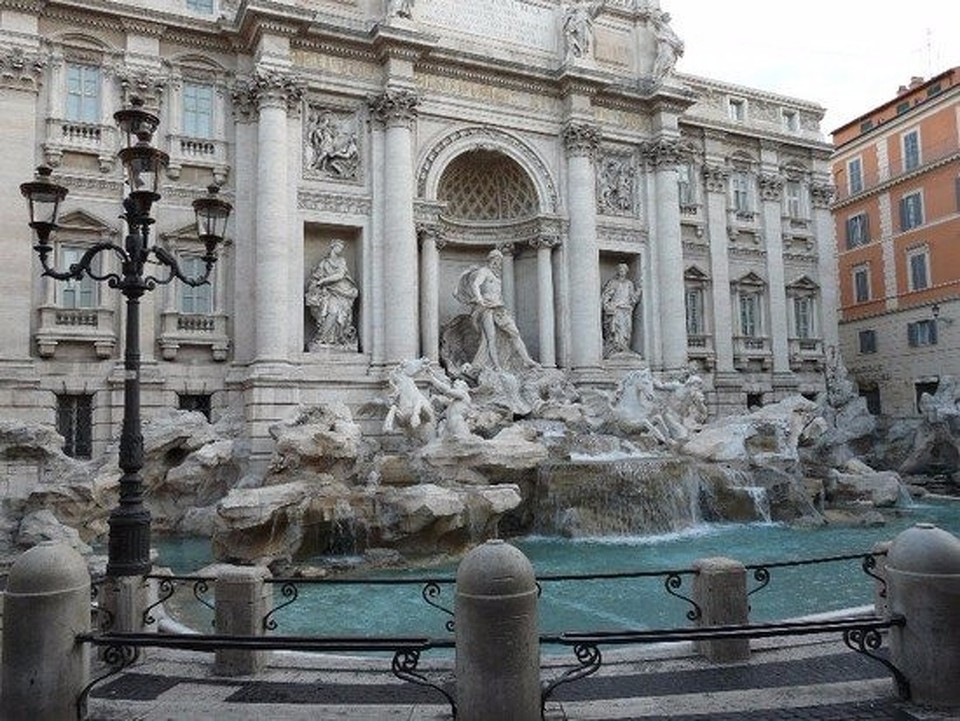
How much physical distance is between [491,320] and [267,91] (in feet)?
26.8

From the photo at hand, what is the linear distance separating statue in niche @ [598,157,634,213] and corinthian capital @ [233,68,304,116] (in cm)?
984

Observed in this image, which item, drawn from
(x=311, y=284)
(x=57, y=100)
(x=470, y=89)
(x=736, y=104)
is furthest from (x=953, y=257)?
(x=57, y=100)

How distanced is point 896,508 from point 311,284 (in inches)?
619

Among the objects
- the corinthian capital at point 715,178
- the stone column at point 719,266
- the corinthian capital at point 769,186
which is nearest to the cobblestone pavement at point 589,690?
the stone column at point 719,266

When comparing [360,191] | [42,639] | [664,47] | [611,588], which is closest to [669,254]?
[664,47]

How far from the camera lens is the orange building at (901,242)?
28516mm

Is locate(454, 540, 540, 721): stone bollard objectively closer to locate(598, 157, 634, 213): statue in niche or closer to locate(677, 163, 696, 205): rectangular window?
locate(598, 157, 634, 213): statue in niche

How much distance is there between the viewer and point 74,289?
57.7 feet

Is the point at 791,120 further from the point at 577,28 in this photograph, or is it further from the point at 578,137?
the point at 578,137

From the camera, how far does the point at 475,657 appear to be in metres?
4.10

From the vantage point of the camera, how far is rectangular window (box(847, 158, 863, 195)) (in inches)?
1288

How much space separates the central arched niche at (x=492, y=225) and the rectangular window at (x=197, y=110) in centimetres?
665

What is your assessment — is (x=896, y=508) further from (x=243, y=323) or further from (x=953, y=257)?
(x=243, y=323)

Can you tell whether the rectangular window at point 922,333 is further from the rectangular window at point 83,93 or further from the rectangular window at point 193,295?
the rectangular window at point 83,93
